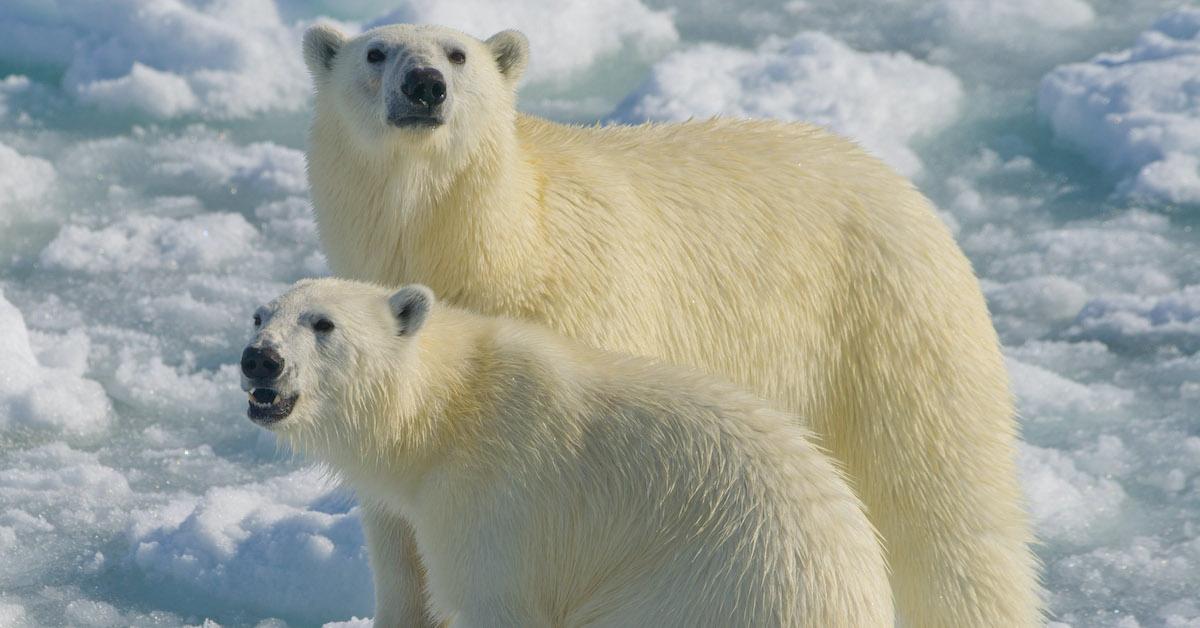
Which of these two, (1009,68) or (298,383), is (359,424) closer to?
(298,383)

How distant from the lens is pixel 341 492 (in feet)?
18.7

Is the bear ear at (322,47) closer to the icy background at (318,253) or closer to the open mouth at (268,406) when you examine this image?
the open mouth at (268,406)

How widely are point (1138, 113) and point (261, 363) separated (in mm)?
6390

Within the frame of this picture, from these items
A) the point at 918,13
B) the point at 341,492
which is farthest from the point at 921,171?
the point at 341,492

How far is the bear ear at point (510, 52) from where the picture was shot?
3898 mm

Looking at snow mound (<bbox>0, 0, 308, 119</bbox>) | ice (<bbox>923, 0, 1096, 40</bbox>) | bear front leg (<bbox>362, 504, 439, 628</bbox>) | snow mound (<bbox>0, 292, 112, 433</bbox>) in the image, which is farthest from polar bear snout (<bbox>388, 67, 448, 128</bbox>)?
ice (<bbox>923, 0, 1096, 40</bbox>)

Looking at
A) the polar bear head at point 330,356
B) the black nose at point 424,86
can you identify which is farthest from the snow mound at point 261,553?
the black nose at point 424,86

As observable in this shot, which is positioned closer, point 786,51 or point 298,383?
point 298,383

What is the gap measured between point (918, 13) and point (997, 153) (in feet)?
6.22

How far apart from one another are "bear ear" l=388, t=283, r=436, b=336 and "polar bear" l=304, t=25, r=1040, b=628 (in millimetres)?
427

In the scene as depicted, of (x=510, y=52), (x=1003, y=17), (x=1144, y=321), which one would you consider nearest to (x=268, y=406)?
(x=510, y=52)

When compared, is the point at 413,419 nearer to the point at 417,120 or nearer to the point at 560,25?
the point at 417,120

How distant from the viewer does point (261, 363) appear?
3.13m

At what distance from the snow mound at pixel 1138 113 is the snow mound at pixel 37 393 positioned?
4.84 metres
